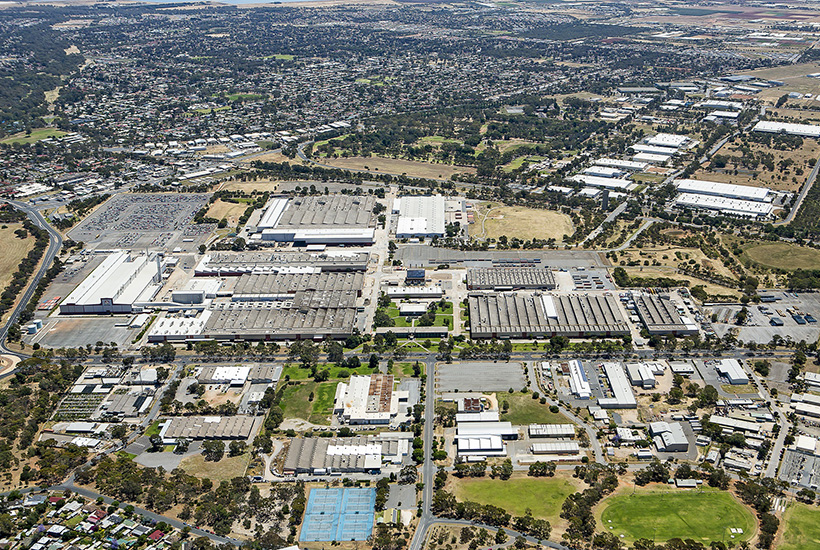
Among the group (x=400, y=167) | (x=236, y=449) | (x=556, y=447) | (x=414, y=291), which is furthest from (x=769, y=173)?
(x=236, y=449)

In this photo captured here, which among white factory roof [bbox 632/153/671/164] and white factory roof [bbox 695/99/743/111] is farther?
white factory roof [bbox 695/99/743/111]

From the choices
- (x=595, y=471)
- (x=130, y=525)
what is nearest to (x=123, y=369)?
(x=130, y=525)

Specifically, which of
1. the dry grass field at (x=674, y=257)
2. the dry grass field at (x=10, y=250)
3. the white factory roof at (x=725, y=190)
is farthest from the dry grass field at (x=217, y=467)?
the white factory roof at (x=725, y=190)

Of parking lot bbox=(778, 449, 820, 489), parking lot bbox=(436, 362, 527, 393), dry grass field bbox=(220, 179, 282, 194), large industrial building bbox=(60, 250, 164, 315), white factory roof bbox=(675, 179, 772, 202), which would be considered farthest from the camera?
dry grass field bbox=(220, 179, 282, 194)

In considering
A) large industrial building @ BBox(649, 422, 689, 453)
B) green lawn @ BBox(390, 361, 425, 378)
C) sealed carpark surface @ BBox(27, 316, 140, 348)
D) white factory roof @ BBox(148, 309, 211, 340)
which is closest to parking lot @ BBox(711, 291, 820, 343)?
large industrial building @ BBox(649, 422, 689, 453)

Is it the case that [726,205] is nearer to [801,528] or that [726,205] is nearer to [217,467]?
[801,528]

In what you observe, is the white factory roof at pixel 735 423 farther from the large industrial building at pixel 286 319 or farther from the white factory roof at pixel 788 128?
the white factory roof at pixel 788 128

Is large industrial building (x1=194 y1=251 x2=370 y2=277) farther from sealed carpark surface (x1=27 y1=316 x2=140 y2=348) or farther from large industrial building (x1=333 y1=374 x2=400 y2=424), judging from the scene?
large industrial building (x1=333 y1=374 x2=400 y2=424)
